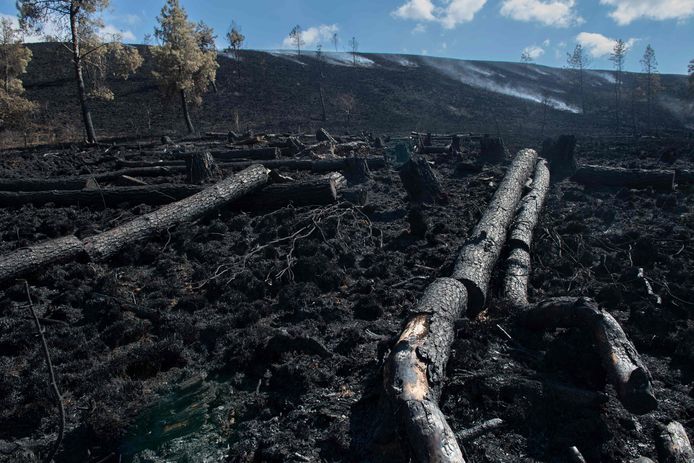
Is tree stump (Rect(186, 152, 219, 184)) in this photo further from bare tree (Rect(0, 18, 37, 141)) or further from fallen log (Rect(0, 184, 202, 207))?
bare tree (Rect(0, 18, 37, 141))

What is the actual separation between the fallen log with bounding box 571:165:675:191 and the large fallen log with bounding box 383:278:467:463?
363 inches

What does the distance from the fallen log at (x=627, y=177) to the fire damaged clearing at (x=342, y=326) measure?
119 centimetres

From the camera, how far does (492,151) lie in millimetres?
17922

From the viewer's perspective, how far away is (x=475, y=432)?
3.66 m

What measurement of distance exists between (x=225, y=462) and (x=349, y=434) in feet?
3.11

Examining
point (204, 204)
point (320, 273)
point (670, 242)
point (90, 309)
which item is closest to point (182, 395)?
point (90, 309)

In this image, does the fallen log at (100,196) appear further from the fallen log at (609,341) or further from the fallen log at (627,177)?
the fallen log at (627,177)

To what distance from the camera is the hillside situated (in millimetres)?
37625

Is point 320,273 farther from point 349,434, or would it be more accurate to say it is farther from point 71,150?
point 71,150

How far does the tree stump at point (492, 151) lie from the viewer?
58.1 feet

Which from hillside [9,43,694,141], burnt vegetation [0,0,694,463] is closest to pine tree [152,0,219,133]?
hillside [9,43,694,141]

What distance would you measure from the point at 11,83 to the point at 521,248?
28.9 metres

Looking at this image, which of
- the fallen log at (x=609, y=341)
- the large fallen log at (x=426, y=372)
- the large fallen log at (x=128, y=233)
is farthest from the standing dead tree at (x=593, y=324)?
the large fallen log at (x=128, y=233)

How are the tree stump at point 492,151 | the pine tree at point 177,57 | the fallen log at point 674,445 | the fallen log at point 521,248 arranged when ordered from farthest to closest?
the pine tree at point 177,57 → the tree stump at point 492,151 → the fallen log at point 521,248 → the fallen log at point 674,445
